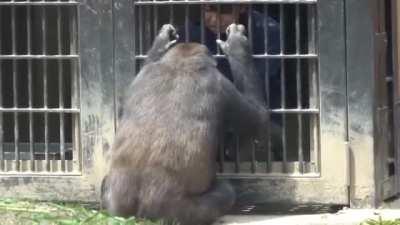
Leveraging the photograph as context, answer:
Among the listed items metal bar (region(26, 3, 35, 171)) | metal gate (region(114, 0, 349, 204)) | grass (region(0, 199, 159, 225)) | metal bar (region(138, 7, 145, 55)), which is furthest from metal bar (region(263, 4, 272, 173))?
metal bar (region(26, 3, 35, 171))

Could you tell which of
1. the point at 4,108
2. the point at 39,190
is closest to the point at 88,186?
the point at 39,190

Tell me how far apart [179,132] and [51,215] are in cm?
97

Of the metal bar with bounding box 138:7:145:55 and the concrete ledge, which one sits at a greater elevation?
the metal bar with bounding box 138:7:145:55

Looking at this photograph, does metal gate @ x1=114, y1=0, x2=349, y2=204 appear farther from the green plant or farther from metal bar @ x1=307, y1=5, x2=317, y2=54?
the green plant

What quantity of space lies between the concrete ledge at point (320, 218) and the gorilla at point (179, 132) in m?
0.18

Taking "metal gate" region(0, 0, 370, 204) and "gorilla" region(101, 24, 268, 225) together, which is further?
"metal gate" region(0, 0, 370, 204)

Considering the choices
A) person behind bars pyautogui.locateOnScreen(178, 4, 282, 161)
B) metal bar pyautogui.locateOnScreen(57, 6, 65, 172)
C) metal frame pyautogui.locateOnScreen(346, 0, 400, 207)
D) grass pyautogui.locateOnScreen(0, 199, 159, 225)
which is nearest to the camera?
grass pyautogui.locateOnScreen(0, 199, 159, 225)

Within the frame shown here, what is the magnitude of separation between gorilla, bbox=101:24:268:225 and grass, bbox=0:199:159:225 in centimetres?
14

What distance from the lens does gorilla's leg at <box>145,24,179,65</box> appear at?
6703 mm

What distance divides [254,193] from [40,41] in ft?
6.14

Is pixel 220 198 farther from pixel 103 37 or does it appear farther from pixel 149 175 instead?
pixel 103 37

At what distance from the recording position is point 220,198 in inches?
255

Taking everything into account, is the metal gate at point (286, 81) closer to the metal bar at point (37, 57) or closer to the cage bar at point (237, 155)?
the cage bar at point (237, 155)

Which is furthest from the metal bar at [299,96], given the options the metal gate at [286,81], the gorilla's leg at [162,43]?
the gorilla's leg at [162,43]
